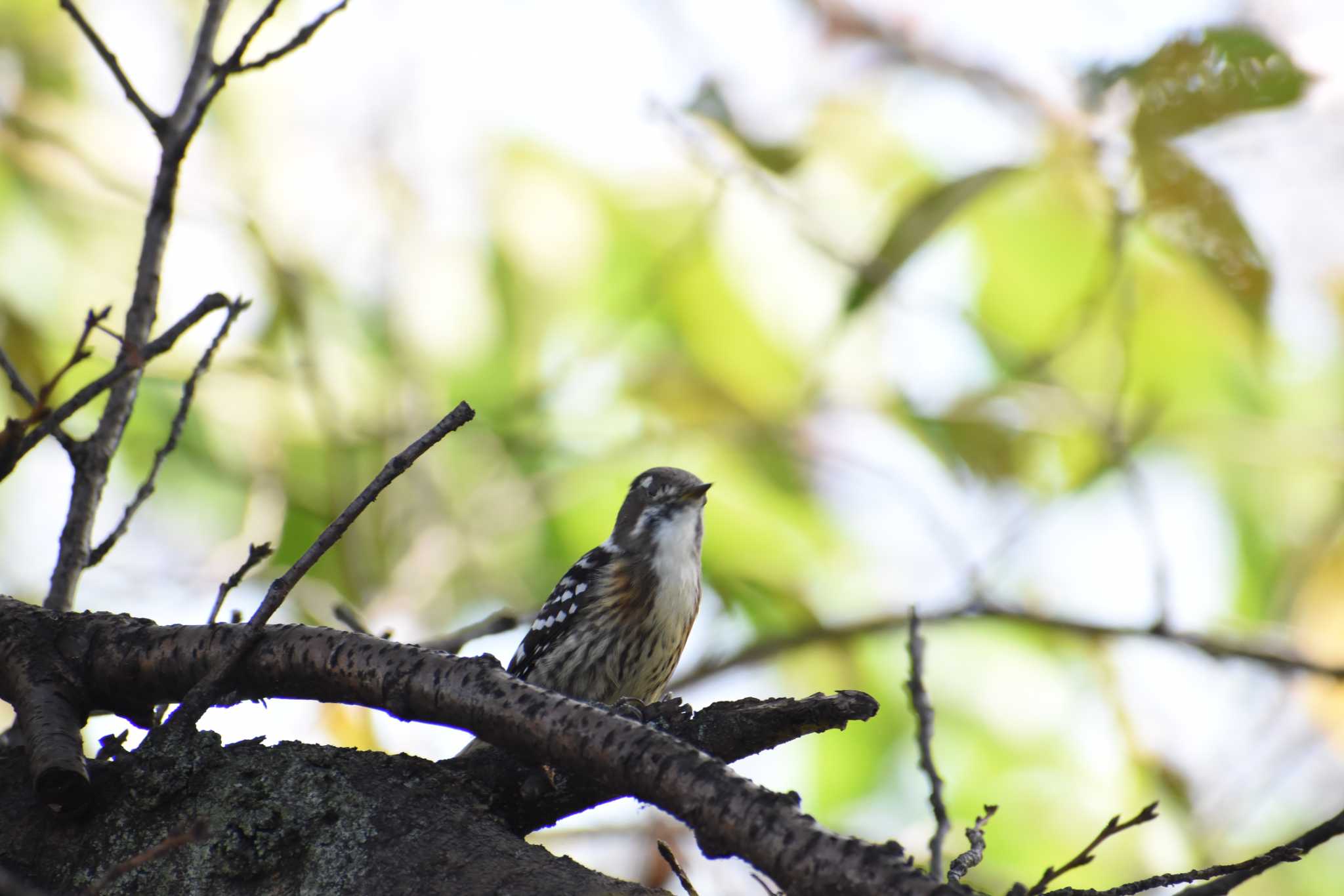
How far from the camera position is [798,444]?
7.21m

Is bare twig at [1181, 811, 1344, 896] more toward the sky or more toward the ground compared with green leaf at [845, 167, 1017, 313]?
more toward the ground

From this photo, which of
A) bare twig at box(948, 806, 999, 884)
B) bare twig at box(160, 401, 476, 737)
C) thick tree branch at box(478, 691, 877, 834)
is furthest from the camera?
bare twig at box(948, 806, 999, 884)

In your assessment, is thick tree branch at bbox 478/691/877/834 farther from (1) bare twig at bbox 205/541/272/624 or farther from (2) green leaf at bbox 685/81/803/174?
(2) green leaf at bbox 685/81/803/174

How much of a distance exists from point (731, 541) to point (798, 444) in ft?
2.60

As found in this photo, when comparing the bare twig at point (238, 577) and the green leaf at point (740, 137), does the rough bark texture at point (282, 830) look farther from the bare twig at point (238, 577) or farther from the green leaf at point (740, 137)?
the green leaf at point (740, 137)

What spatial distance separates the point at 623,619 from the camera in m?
4.87

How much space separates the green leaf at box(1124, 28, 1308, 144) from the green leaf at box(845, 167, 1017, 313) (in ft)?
4.05

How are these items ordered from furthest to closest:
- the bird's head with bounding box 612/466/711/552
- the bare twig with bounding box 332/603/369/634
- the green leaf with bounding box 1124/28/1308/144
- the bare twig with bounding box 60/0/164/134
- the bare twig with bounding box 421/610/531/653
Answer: the bird's head with bounding box 612/466/711/552 < the green leaf with bounding box 1124/28/1308/144 < the bare twig with bounding box 332/603/369/634 < the bare twig with bounding box 421/610/531/653 < the bare twig with bounding box 60/0/164/134

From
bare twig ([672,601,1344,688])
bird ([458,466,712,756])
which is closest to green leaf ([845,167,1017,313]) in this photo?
bird ([458,466,712,756])

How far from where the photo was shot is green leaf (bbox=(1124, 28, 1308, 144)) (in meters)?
4.00

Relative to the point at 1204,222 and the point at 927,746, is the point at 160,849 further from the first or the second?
the point at 1204,222

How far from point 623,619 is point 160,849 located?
10.5 ft

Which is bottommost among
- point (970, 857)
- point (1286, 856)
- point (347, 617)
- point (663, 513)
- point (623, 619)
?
point (1286, 856)

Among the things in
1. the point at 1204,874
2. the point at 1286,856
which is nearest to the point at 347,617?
the point at 1204,874
